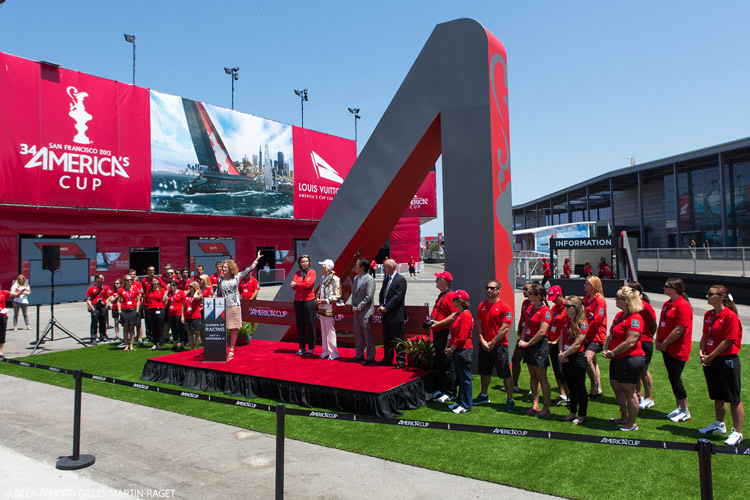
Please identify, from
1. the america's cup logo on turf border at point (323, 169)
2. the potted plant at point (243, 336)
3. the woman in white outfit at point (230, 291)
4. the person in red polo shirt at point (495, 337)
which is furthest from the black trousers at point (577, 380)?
the america's cup logo on turf border at point (323, 169)

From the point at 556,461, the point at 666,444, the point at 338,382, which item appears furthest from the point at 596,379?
the point at 666,444

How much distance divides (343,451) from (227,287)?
4.25 m

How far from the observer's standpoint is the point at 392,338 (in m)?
7.40

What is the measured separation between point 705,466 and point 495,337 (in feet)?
11.9

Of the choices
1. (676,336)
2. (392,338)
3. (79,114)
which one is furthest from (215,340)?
(79,114)

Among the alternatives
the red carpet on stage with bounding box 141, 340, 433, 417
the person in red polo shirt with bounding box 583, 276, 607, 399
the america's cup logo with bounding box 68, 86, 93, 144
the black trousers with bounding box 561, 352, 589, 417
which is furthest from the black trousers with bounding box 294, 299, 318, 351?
the america's cup logo with bounding box 68, 86, 93, 144

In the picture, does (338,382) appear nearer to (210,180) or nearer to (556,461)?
(556,461)

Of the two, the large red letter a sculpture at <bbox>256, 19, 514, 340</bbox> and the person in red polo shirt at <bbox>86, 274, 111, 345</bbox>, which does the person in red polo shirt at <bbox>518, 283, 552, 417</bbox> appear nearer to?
the large red letter a sculpture at <bbox>256, 19, 514, 340</bbox>

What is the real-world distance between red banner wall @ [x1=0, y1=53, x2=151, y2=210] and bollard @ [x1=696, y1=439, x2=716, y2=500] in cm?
2519

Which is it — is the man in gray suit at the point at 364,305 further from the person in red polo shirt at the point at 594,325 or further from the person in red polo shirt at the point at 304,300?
the person in red polo shirt at the point at 594,325

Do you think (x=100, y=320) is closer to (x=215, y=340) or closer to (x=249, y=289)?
(x=249, y=289)

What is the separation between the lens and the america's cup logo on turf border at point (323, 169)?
113 ft

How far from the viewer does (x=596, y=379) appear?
6.81 metres

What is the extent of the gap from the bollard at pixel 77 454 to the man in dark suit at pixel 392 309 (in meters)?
3.91
